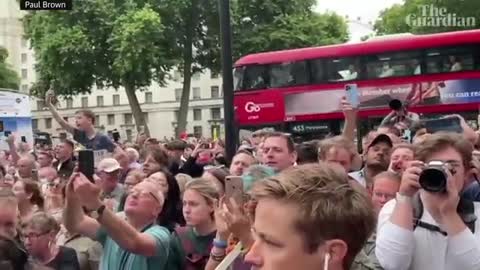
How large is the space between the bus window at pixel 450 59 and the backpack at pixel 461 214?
1852 cm

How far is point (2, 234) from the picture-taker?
4254mm

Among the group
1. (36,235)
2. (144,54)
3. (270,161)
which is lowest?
(36,235)

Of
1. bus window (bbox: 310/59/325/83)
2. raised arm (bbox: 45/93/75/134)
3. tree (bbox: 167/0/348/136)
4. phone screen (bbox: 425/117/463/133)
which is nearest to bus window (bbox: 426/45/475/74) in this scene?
bus window (bbox: 310/59/325/83)

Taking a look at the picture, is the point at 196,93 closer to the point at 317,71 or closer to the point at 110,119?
the point at 110,119

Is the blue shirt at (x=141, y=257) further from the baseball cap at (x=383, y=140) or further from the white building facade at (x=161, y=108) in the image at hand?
the white building facade at (x=161, y=108)

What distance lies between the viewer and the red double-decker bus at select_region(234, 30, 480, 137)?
69.7 feet

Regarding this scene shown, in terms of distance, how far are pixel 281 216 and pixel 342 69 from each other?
21173mm

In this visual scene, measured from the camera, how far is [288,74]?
938 inches

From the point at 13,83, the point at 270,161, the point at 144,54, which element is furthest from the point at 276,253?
the point at 13,83

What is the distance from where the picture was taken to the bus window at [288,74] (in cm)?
2348

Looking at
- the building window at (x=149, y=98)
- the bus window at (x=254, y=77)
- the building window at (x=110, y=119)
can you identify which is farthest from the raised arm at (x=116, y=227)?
the building window at (x=110, y=119)

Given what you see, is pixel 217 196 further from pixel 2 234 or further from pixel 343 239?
pixel 343 239

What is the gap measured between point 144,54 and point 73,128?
27.1m

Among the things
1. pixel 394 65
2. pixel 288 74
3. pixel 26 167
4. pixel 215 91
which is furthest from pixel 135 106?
pixel 26 167
